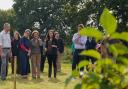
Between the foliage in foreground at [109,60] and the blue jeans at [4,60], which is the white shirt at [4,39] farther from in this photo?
the foliage in foreground at [109,60]

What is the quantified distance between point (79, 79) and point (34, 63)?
1400 centimetres

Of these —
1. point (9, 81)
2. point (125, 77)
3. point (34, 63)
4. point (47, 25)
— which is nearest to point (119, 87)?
point (125, 77)

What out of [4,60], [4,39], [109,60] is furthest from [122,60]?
[4,60]

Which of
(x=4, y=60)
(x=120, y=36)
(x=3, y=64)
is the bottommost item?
(x=3, y=64)

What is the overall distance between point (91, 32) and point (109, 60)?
97mm

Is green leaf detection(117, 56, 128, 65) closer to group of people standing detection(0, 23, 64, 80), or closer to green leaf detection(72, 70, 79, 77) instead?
green leaf detection(72, 70, 79, 77)

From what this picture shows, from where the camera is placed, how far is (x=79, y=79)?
1.42 meters

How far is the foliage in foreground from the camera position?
1.32 metres

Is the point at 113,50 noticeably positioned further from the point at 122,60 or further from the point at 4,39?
the point at 4,39

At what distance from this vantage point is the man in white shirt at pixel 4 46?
13.5m

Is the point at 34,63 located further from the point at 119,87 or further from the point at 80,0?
the point at 80,0

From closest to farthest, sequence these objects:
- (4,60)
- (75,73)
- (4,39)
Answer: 1. (75,73)
2. (4,39)
3. (4,60)

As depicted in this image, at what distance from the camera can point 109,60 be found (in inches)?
52.4

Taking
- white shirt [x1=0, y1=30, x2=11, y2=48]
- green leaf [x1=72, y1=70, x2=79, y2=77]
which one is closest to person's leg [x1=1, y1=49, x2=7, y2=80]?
white shirt [x1=0, y1=30, x2=11, y2=48]
